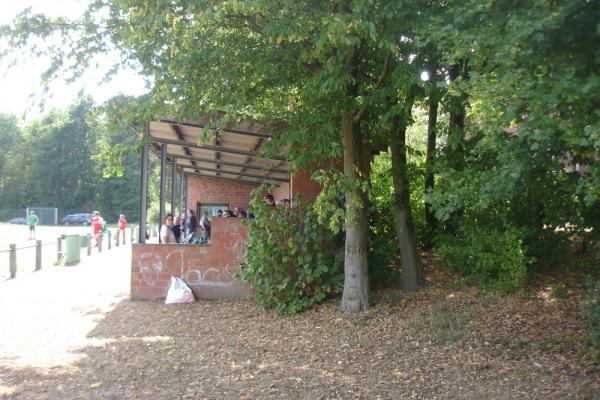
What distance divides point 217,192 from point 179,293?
51.8 feet

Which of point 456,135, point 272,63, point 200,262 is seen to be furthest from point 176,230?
point 456,135

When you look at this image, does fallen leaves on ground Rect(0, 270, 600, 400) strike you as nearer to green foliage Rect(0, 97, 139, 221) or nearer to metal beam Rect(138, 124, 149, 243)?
metal beam Rect(138, 124, 149, 243)

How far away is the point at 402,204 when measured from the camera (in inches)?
344

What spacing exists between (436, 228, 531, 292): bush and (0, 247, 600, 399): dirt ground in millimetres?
228

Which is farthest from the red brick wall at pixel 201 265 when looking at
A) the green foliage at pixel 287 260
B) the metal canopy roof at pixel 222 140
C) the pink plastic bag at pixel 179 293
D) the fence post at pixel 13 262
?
the fence post at pixel 13 262

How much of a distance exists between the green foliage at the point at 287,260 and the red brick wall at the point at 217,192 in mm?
16043

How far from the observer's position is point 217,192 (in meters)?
25.0

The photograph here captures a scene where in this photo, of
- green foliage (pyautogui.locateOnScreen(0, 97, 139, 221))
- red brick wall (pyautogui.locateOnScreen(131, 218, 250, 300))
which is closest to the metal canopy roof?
red brick wall (pyautogui.locateOnScreen(131, 218, 250, 300))

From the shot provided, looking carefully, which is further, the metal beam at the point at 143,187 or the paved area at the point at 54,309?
the metal beam at the point at 143,187

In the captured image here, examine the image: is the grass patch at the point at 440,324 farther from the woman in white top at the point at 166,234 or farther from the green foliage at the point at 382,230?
the woman in white top at the point at 166,234

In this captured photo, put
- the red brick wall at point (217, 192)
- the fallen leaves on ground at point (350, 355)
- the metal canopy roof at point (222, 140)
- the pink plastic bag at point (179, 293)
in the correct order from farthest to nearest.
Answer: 1. the red brick wall at point (217, 192)
2. the pink plastic bag at point (179, 293)
3. the metal canopy roof at point (222, 140)
4. the fallen leaves on ground at point (350, 355)

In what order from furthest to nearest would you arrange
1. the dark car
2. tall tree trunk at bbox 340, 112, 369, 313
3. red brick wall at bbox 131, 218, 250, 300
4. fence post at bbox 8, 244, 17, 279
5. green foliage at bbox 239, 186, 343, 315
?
the dark car, fence post at bbox 8, 244, 17, 279, red brick wall at bbox 131, 218, 250, 300, green foliage at bbox 239, 186, 343, 315, tall tree trunk at bbox 340, 112, 369, 313

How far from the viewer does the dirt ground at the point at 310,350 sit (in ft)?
16.4

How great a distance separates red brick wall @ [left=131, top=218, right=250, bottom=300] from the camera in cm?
978
